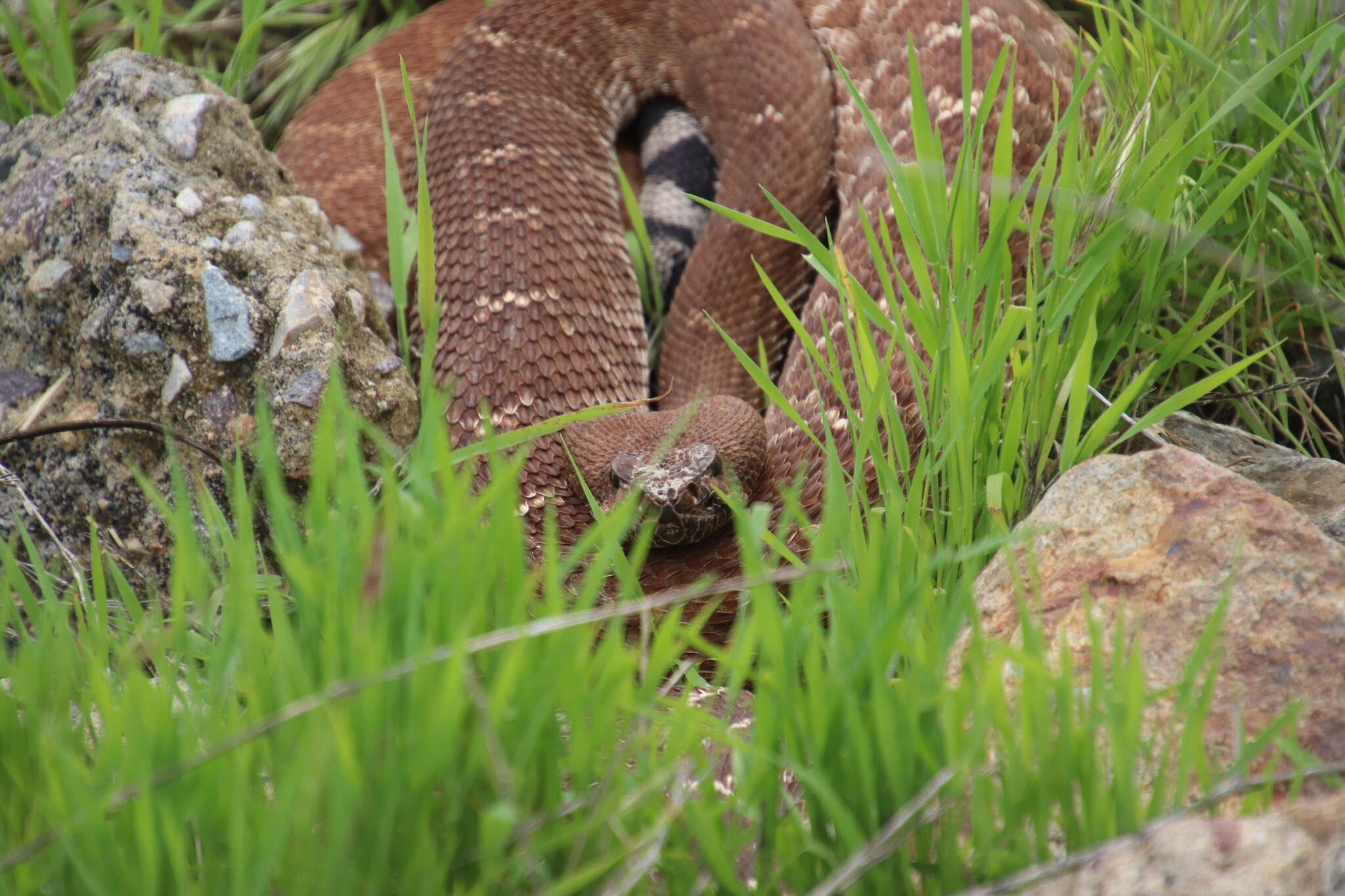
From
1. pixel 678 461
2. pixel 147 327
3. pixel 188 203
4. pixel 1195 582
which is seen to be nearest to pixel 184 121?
pixel 188 203

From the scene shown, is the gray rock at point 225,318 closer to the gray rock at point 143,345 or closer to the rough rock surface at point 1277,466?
the gray rock at point 143,345

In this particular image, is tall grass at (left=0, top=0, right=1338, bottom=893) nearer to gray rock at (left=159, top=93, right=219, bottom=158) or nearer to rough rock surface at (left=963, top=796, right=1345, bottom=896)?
rough rock surface at (left=963, top=796, right=1345, bottom=896)

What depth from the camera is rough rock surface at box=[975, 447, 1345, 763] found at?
1.76 m

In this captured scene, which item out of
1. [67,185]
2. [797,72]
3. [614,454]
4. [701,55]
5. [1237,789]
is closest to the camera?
[1237,789]

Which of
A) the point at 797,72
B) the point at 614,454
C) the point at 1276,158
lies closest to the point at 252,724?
the point at 614,454

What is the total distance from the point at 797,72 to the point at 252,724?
357 centimetres

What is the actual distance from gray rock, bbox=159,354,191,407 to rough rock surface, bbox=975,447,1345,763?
6.89ft

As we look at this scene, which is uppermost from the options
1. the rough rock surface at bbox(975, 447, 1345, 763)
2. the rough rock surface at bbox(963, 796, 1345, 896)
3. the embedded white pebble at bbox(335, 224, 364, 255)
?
the embedded white pebble at bbox(335, 224, 364, 255)

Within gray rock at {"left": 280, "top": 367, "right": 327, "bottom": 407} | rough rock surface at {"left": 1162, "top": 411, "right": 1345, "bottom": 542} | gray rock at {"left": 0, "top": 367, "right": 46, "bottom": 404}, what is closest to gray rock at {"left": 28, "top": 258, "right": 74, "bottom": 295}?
gray rock at {"left": 0, "top": 367, "right": 46, "bottom": 404}

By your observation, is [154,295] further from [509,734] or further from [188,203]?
[509,734]

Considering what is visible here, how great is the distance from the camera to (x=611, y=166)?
4453mm

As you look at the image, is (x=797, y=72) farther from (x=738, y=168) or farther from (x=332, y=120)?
(x=332, y=120)

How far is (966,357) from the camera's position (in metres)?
2.26

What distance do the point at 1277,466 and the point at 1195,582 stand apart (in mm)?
1027
